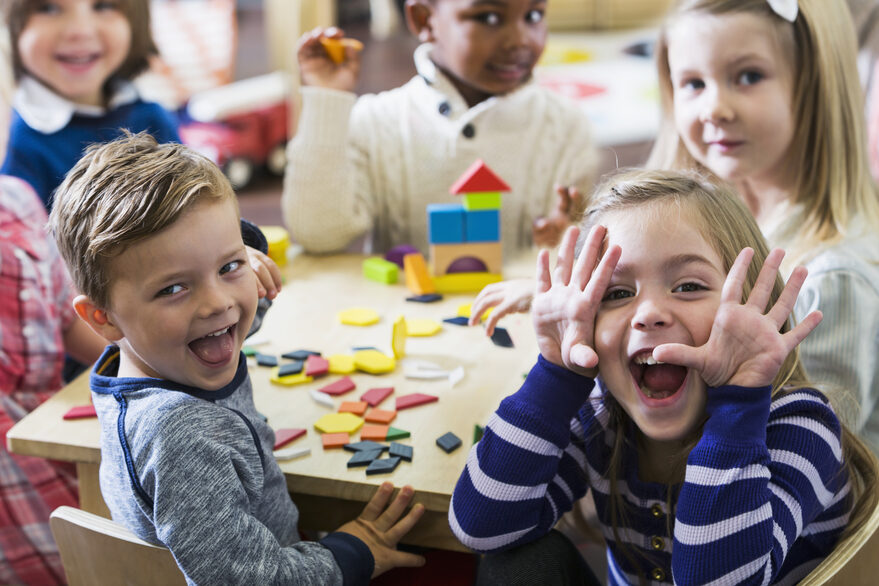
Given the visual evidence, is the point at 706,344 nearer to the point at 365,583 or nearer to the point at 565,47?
the point at 365,583

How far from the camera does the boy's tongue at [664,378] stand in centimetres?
93

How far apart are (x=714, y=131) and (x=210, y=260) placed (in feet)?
2.61

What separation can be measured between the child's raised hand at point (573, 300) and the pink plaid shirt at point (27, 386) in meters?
0.84

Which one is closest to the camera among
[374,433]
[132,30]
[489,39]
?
[374,433]

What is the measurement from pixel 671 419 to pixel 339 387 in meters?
0.44

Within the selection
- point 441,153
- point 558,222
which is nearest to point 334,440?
point 558,222

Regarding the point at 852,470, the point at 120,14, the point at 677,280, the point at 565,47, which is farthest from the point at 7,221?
the point at 565,47

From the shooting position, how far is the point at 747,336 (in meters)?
0.86

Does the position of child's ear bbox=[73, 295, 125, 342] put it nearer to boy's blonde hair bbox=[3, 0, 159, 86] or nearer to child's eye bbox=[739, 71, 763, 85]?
child's eye bbox=[739, 71, 763, 85]

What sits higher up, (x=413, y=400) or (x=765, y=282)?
(x=765, y=282)

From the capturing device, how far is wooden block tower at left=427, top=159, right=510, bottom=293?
1450 mm

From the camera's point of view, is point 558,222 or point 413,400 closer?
point 413,400

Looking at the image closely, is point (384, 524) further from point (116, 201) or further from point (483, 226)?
point (483, 226)

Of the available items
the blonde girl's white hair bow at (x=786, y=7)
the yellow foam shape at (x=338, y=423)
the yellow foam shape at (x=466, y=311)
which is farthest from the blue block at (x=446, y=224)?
the blonde girl's white hair bow at (x=786, y=7)
